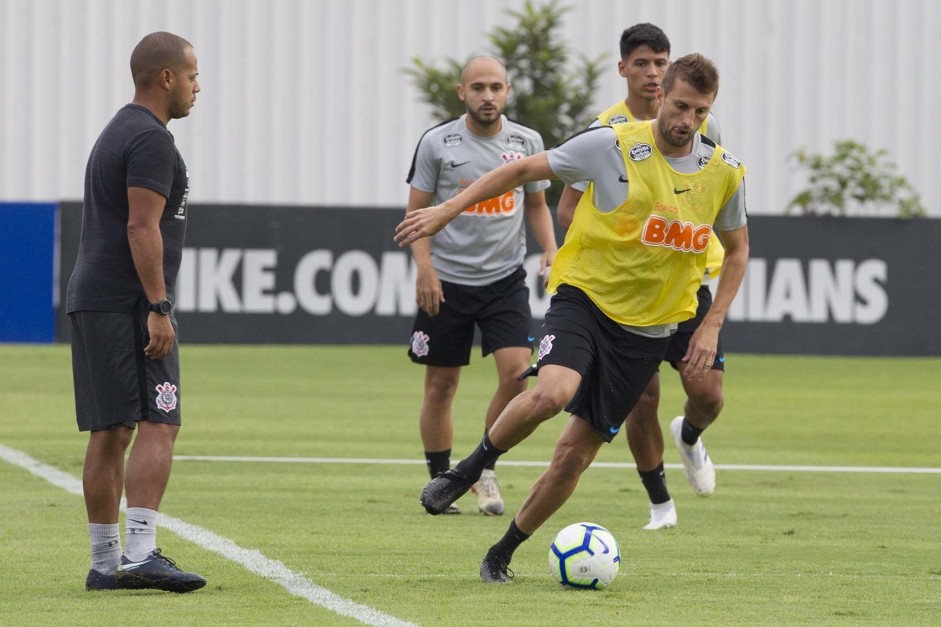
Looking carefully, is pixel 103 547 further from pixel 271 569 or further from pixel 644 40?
pixel 644 40

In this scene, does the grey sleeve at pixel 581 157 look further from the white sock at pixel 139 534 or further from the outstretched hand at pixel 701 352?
the white sock at pixel 139 534

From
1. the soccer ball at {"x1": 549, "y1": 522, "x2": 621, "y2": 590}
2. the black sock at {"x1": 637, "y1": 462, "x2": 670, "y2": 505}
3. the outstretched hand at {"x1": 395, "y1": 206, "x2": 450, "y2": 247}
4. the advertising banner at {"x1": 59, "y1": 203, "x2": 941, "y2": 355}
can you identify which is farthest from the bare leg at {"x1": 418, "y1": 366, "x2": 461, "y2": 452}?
the advertising banner at {"x1": 59, "y1": 203, "x2": 941, "y2": 355}

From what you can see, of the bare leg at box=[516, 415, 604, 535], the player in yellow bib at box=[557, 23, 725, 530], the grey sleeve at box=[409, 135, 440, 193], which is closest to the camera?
the bare leg at box=[516, 415, 604, 535]


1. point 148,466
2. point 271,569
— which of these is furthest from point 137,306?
point 271,569

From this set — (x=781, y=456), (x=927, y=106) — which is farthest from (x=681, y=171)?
(x=927, y=106)

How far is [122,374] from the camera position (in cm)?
618

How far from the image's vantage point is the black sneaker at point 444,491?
21.6 feet

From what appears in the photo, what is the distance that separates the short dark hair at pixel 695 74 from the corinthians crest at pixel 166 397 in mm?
2193

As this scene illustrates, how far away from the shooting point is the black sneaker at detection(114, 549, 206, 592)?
6164 millimetres

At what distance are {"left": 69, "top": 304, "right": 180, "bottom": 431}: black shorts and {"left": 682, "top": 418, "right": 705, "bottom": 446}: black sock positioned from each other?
137 inches

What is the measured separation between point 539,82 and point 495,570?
18.0 m

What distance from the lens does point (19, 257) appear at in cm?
2031

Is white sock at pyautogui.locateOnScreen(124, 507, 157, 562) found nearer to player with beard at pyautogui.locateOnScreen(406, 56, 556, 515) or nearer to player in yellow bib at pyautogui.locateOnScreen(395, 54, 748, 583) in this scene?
player in yellow bib at pyautogui.locateOnScreen(395, 54, 748, 583)

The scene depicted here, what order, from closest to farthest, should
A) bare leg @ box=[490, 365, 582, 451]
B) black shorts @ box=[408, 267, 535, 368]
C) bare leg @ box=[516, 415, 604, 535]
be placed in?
bare leg @ box=[490, 365, 582, 451] < bare leg @ box=[516, 415, 604, 535] < black shorts @ box=[408, 267, 535, 368]
